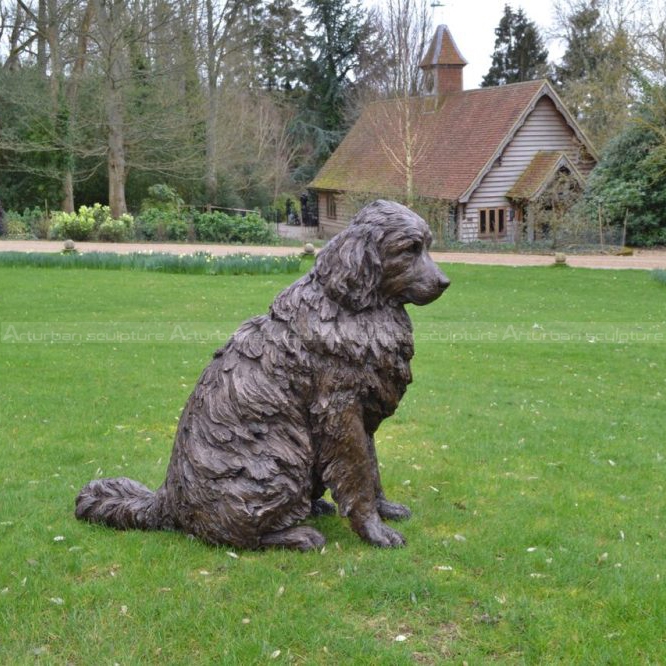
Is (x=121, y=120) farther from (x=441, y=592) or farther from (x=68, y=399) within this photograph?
(x=441, y=592)

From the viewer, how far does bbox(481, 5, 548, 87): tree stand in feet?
160

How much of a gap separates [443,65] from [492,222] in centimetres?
804

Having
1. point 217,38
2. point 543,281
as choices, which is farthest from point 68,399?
point 217,38

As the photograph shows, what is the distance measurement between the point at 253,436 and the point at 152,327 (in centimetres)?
816

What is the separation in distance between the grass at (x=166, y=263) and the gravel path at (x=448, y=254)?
12.1 ft

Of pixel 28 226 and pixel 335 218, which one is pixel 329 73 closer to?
pixel 335 218

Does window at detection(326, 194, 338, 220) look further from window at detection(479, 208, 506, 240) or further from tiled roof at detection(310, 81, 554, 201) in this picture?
window at detection(479, 208, 506, 240)

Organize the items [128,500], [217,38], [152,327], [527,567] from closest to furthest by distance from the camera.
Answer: [527,567] < [128,500] < [152,327] < [217,38]

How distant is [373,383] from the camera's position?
4168 millimetres

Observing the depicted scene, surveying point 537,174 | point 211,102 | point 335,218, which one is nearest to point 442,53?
point 537,174

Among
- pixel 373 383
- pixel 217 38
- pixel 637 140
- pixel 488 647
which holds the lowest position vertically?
pixel 488 647

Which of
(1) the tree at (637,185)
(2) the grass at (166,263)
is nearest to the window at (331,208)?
(1) the tree at (637,185)

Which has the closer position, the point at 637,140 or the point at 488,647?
the point at 488,647

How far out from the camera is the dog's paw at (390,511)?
489 cm
